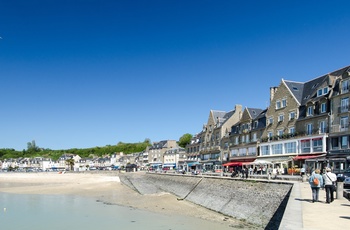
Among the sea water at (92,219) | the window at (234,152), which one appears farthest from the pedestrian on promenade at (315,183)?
the window at (234,152)

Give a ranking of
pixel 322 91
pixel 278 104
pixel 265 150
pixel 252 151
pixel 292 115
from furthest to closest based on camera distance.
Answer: pixel 252 151
pixel 265 150
pixel 278 104
pixel 292 115
pixel 322 91

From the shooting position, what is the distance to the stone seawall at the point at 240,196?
73.8 ft


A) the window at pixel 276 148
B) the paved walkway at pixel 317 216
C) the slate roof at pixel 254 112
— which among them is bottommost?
the paved walkway at pixel 317 216

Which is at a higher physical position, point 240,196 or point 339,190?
point 339,190

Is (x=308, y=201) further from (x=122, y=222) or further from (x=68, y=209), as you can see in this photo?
(x=68, y=209)

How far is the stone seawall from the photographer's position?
2249 centimetres

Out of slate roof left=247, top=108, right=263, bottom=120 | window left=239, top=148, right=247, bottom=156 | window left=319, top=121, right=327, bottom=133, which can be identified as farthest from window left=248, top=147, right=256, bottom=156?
window left=319, top=121, right=327, bottom=133

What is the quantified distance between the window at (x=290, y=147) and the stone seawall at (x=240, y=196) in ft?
48.6

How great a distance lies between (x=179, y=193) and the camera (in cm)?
4281

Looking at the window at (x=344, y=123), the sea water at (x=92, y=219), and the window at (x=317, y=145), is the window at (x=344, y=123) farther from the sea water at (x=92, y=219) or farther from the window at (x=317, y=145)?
the sea water at (x=92, y=219)

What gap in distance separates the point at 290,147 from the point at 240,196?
22580mm

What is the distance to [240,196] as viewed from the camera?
27891 millimetres

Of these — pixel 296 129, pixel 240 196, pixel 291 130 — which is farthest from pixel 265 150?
pixel 240 196

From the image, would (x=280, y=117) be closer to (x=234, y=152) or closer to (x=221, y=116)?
(x=234, y=152)
